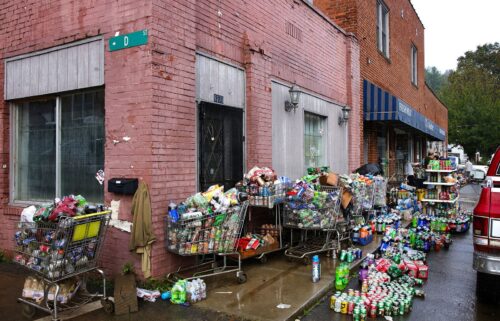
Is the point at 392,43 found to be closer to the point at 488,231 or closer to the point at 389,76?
the point at 389,76

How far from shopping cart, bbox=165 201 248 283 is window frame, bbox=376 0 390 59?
11150 mm

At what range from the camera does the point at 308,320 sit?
4574 mm

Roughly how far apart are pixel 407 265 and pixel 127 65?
16.5 feet

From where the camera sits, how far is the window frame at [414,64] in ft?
65.4

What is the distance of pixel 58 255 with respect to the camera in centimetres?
434

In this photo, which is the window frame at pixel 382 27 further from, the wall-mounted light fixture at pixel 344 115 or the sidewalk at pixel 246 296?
the sidewalk at pixel 246 296

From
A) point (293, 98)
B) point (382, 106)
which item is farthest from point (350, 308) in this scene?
point (382, 106)

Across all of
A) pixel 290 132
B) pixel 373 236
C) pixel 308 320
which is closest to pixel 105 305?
pixel 308 320

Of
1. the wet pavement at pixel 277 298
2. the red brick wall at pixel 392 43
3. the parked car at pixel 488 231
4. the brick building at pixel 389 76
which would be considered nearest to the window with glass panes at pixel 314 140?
the brick building at pixel 389 76

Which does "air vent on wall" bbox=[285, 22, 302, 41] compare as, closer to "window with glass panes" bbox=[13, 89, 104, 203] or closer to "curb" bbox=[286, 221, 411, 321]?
"window with glass panes" bbox=[13, 89, 104, 203]

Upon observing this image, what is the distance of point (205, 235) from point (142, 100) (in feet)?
6.25

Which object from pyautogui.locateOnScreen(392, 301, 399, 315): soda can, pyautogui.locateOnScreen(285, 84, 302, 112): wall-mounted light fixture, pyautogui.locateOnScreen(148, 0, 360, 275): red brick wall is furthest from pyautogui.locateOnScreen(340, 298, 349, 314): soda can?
pyautogui.locateOnScreen(285, 84, 302, 112): wall-mounted light fixture

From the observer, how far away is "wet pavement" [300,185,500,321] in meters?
4.75

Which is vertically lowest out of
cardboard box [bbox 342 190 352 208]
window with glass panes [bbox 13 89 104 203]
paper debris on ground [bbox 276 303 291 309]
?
paper debris on ground [bbox 276 303 291 309]
